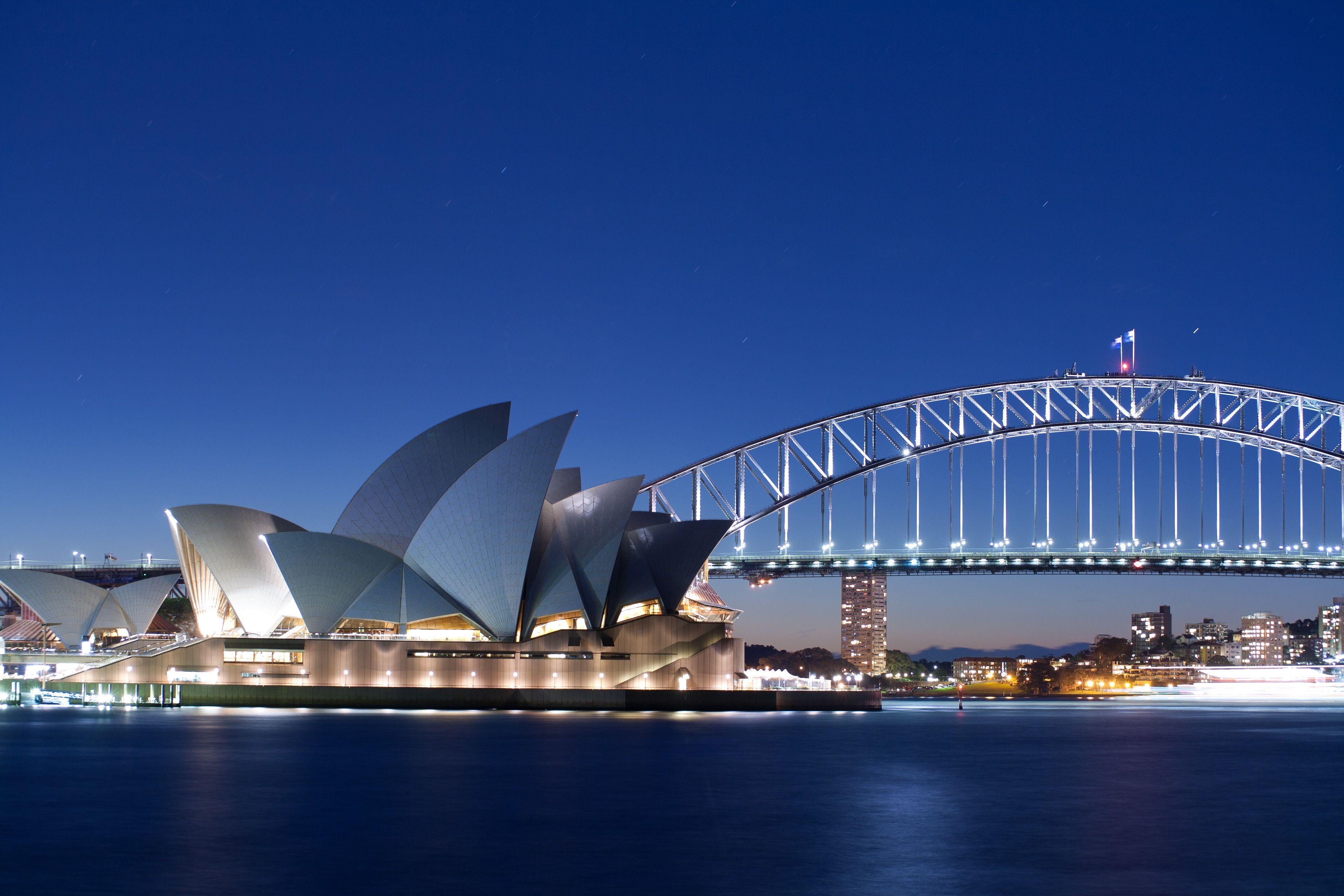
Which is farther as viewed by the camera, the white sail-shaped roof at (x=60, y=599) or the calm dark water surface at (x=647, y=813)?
the white sail-shaped roof at (x=60, y=599)

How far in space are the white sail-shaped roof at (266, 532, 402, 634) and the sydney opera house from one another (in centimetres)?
7

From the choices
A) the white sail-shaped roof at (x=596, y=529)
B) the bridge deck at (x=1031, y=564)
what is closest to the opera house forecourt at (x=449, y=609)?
the white sail-shaped roof at (x=596, y=529)

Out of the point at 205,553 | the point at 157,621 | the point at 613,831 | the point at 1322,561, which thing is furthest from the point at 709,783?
the point at 157,621

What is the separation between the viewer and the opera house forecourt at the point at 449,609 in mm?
61812

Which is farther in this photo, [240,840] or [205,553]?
[205,553]

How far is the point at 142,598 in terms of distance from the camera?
8575 cm

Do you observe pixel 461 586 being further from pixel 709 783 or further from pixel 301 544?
pixel 709 783

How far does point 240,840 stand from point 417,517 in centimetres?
4627

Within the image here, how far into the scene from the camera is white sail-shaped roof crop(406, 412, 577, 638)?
58.0 meters

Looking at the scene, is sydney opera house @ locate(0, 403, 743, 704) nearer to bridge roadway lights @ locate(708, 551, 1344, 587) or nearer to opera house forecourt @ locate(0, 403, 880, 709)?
opera house forecourt @ locate(0, 403, 880, 709)

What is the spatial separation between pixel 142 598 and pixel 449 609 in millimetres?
33234

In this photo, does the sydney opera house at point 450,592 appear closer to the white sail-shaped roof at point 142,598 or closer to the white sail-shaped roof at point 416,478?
the white sail-shaped roof at point 416,478

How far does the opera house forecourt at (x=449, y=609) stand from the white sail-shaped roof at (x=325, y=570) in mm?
68

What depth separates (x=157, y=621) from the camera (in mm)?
106625
